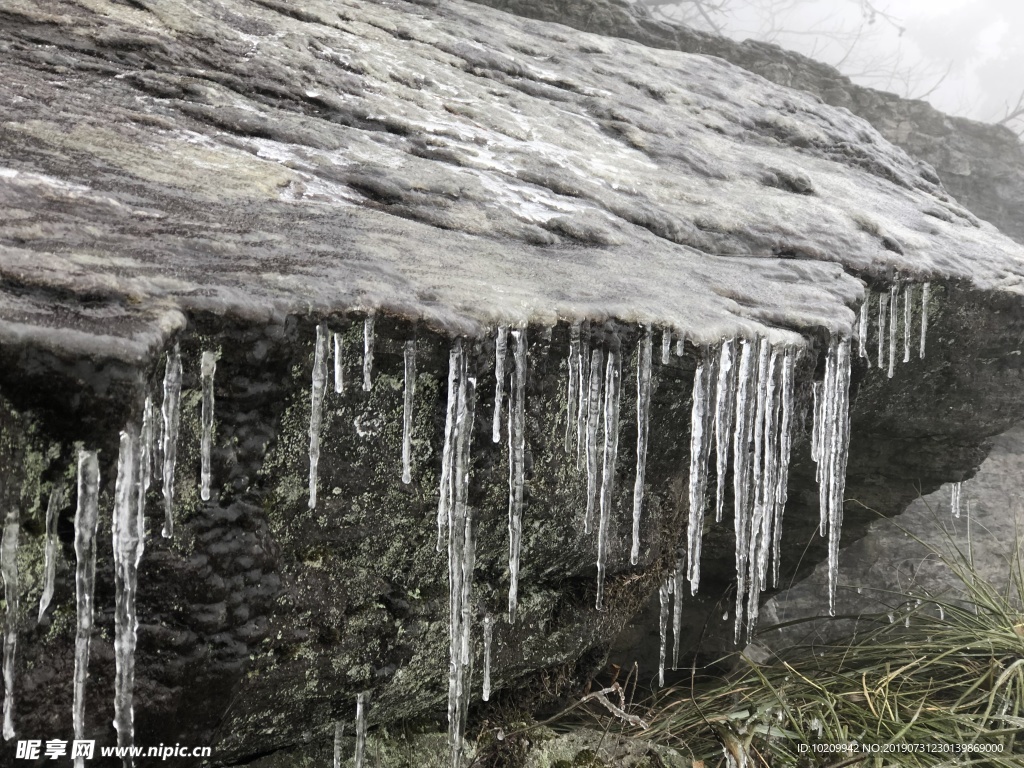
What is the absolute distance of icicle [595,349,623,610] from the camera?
94.3 inches

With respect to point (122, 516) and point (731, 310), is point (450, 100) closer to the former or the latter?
point (731, 310)

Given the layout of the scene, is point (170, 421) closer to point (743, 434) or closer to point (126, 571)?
point (126, 571)

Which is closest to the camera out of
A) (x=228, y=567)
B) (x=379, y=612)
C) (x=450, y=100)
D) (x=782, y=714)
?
(x=228, y=567)

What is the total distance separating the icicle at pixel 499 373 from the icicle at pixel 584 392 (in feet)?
0.80

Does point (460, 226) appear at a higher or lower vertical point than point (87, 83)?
lower

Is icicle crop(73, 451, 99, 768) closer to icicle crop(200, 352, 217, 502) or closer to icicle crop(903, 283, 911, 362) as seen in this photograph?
icicle crop(200, 352, 217, 502)

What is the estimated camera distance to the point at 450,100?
3.48 m

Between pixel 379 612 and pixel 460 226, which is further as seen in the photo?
pixel 460 226

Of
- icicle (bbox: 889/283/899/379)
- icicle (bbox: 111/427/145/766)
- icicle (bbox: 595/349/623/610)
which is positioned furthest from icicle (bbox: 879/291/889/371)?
icicle (bbox: 111/427/145/766)

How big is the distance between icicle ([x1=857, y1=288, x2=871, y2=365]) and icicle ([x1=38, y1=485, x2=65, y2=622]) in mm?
2811

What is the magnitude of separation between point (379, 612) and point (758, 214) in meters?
2.19

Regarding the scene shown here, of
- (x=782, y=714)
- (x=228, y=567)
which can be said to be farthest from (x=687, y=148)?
(x=228, y=567)

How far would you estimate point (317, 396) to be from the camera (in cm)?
194

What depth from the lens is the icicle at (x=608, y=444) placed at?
7.86 feet
